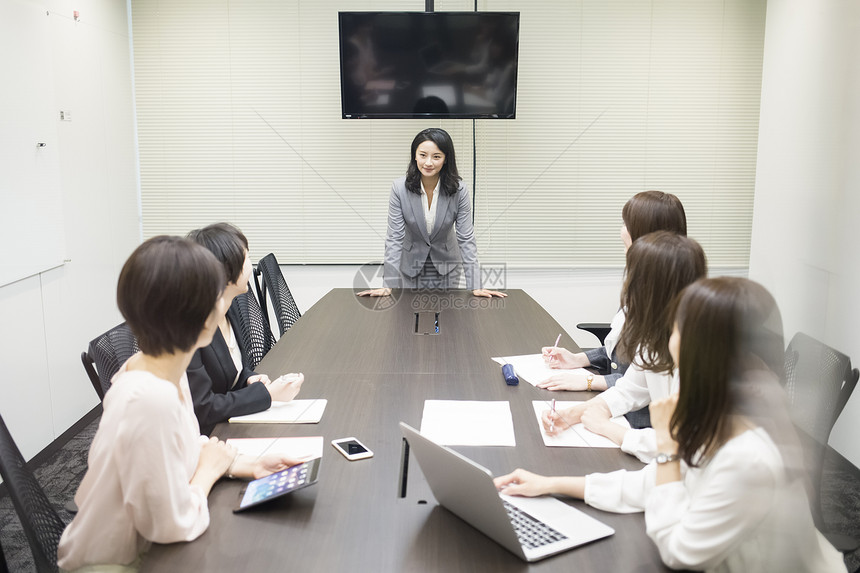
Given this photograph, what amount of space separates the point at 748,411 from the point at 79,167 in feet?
12.5

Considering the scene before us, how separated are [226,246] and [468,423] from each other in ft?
2.96

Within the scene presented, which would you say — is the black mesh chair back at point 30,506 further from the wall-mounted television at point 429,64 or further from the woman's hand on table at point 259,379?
the wall-mounted television at point 429,64

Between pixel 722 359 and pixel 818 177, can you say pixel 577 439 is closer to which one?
pixel 722 359

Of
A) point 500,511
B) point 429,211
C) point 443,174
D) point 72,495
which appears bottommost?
point 72,495

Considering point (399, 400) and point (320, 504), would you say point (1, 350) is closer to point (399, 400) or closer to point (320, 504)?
point (399, 400)

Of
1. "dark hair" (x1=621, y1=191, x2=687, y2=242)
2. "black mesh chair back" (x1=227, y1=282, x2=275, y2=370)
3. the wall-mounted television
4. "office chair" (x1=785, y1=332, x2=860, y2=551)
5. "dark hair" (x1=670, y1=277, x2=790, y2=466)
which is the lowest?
"black mesh chair back" (x1=227, y1=282, x2=275, y2=370)

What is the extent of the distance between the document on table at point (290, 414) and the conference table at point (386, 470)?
0.02m

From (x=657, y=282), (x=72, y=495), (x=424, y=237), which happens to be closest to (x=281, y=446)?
(x=657, y=282)

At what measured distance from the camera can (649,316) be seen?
1930 mm

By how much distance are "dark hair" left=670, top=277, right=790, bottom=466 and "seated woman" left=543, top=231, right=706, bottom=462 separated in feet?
1.91

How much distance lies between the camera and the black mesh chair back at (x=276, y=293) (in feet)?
12.1

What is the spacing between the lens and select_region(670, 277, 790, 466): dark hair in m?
1.12

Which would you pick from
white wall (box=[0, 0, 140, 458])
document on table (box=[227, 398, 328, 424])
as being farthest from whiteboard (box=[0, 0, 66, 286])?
document on table (box=[227, 398, 328, 424])

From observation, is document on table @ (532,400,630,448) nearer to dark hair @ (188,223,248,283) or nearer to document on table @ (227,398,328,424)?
document on table @ (227,398,328,424)
